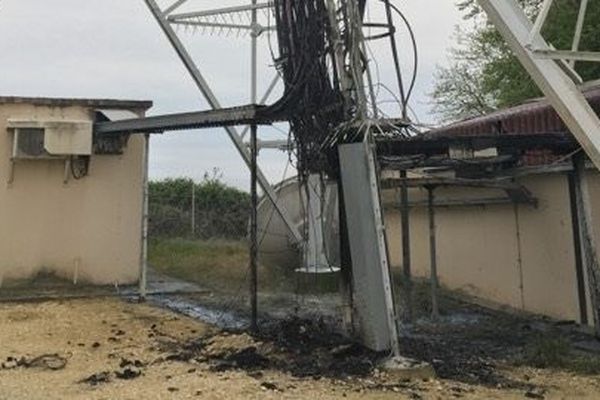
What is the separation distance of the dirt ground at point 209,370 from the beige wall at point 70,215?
10.3ft

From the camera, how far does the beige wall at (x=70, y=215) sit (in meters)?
11.6

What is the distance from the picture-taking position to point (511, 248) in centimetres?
1049

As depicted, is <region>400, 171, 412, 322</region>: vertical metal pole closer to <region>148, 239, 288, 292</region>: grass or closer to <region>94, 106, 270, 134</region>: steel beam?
<region>94, 106, 270, 134</region>: steel beam

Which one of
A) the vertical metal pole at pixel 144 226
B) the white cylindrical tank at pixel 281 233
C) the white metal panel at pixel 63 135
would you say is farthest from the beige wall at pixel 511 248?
the white metal panel at pixel 63 135

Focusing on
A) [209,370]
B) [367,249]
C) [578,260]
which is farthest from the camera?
[578,260]

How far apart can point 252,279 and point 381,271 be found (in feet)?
7.28

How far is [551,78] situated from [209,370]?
3.92m

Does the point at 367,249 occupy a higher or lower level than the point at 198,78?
lower

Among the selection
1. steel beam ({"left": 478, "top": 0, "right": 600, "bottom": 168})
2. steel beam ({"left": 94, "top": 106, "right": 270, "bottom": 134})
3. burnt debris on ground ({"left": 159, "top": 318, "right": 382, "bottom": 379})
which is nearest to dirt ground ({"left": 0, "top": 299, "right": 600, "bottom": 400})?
burnt debris on ground ({"left": 159, "top": 318, "right": 382, "bottom": 379})

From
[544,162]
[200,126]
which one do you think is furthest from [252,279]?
[544,162]

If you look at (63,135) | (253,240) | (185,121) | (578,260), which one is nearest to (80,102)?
(63,135)

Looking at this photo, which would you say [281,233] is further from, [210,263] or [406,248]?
[406,248]

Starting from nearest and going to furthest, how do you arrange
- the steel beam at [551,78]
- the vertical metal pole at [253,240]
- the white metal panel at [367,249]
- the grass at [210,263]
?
the steel beam at [551,78] < the white metal panel at [367,249] < the vertical metal pole at [253,240] < the grass at [210,263]

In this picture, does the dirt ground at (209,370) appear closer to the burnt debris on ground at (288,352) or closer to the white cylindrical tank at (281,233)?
the burnt debris on ground at (288,352)
